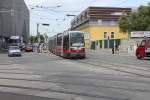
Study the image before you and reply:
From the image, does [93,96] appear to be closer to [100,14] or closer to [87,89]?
[87,89]

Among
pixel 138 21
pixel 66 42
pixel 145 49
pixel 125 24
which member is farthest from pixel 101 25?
pixel 145 49

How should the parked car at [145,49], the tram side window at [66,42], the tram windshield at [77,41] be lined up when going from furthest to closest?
the tram side window at [66,42] < the tram windshield at [77,41] < the parked car at [145,49]

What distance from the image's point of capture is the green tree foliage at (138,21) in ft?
302

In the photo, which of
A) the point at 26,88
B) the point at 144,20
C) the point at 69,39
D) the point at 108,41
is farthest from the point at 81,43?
the point at 108,41

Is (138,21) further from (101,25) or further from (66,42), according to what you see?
(66,42)

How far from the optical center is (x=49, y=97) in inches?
541

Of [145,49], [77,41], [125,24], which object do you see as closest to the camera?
[145,49]

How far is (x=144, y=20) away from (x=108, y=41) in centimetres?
1142

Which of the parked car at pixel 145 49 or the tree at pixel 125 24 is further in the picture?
the tree at pixel 125 24

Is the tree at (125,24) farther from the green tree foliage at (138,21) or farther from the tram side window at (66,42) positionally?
the tram side window at (66,42)

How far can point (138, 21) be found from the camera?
93.4 meters

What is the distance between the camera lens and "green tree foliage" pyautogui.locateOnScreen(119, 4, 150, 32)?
92.0 metres

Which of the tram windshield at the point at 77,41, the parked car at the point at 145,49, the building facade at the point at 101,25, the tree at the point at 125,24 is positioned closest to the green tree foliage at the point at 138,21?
the tree at the point at 125,24

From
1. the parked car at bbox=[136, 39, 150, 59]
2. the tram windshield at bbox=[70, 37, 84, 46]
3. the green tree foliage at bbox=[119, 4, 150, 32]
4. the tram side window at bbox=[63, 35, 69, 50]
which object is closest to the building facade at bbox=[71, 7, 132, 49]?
the green tree foliage at bbox=[119, 4, 150, 32]
